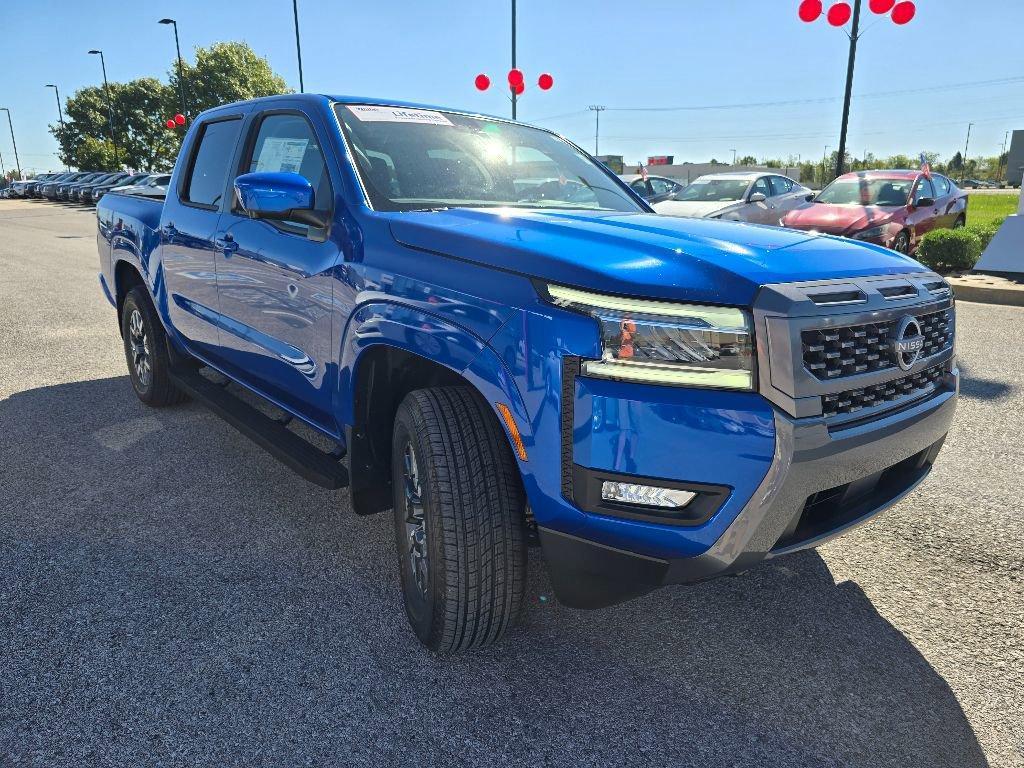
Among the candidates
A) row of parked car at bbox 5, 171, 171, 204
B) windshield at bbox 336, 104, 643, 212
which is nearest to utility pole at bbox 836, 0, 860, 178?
windshield at bbox 336, 104, 643, 212

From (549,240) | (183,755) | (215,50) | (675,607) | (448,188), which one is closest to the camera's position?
(183,755)

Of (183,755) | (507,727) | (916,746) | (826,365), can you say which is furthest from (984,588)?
(183,755)

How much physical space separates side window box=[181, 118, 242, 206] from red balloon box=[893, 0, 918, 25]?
1167cm

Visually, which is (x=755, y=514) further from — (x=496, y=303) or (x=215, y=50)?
(x=215, y=50)

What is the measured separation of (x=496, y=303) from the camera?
1972 millimetres

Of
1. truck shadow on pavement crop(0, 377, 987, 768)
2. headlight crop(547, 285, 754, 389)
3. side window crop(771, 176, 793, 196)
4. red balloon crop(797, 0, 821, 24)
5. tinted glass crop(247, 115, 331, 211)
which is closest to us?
headlight crop(547, 285, 754, 389)

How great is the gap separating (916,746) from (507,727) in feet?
3.60

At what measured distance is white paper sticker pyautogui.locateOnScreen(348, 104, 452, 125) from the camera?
10.0 feet

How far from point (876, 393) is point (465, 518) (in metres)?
1.18

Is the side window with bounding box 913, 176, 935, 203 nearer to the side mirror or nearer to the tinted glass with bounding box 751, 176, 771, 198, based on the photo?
the tinted glass with bounding box 751, 176, 771, 198

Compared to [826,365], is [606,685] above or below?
below

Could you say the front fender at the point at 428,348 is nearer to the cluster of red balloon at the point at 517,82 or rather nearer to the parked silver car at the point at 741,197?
the parked silver car at the point at 741,197

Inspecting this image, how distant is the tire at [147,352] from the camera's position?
15.2ft

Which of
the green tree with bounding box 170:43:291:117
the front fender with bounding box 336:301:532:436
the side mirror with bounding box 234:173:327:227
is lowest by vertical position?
the front fender with bounding box 336:301:532:436
